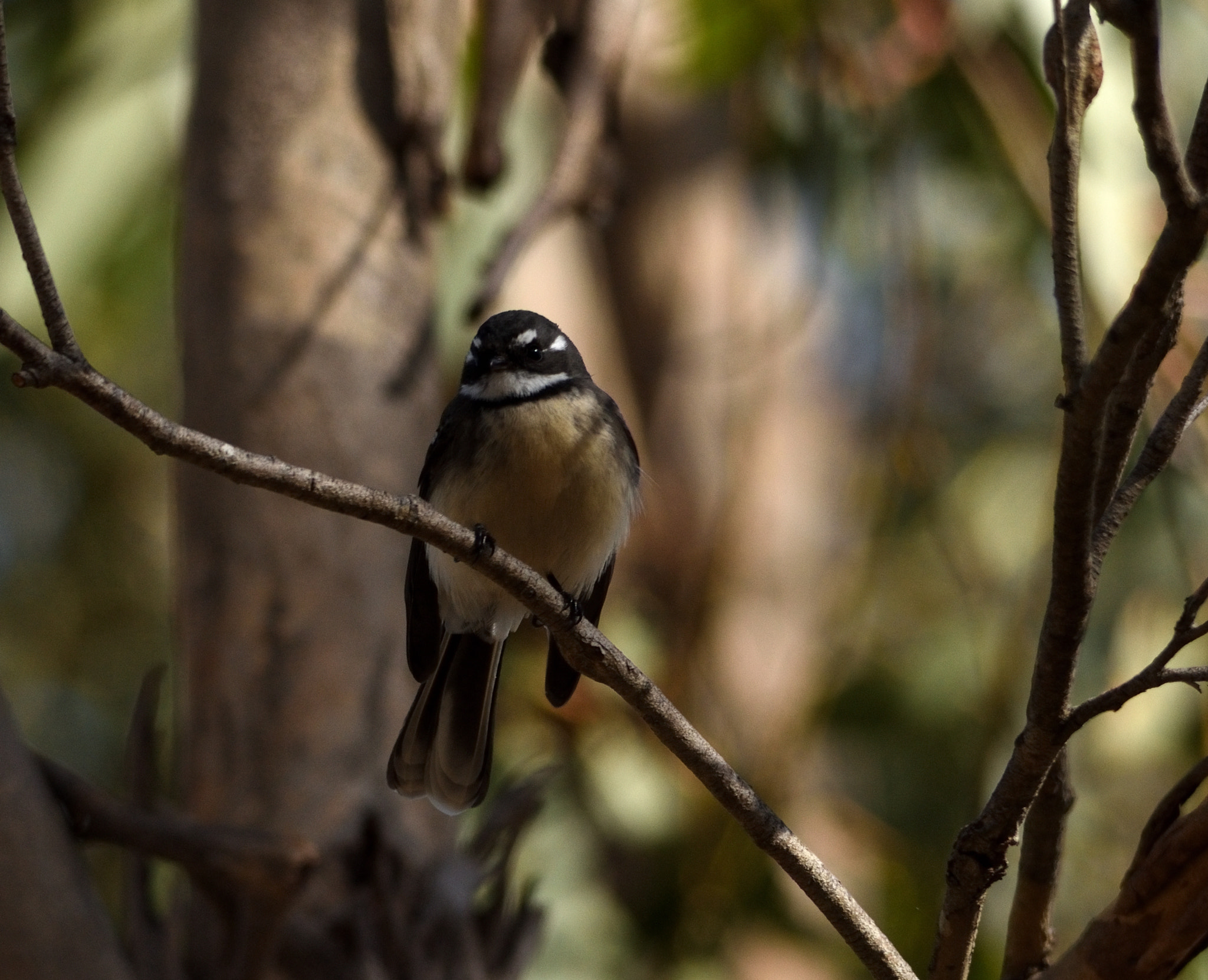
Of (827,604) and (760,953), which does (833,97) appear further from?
(760,953)

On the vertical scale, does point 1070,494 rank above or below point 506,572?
below

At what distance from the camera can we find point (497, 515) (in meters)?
3.45

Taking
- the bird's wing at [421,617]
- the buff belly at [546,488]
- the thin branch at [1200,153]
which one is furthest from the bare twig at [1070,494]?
the bird's wing at [421,617]

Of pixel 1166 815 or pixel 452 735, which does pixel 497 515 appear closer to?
pixel 452 735

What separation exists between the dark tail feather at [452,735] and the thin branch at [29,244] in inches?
71.7

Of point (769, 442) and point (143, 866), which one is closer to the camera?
point (143, 866)

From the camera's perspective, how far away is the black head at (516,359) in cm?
365

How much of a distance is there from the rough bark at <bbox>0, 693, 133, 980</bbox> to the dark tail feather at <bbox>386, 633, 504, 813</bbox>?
774 mm

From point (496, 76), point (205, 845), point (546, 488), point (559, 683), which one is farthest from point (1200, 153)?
point (496, 76)

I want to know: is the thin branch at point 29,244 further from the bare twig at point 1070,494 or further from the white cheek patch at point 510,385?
A: the white cheek patch at point 510,385

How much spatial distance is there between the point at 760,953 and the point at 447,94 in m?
3.96

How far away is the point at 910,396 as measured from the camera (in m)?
5.13

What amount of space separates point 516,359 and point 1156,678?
6.95 feet

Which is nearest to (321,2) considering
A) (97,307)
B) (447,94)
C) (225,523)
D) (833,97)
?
(447,94)
